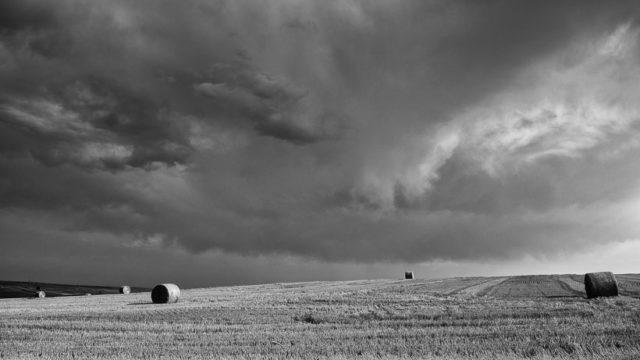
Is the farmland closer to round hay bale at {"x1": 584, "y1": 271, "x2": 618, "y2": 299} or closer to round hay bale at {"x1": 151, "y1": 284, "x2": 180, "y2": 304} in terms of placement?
round hay bale at {"x1": 584, "y1": 271, "x2": 618, "y2": 299}

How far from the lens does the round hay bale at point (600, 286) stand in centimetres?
3162

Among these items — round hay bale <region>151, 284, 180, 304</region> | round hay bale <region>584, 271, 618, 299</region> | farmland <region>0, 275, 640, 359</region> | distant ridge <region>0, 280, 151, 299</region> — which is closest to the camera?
farmland <region>0, 275, 640, 359</region>

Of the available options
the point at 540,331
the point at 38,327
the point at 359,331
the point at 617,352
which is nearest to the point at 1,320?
the point at 38,327

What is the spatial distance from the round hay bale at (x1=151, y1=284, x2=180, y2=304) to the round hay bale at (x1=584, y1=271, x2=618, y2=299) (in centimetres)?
2842

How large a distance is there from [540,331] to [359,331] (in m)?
6.09

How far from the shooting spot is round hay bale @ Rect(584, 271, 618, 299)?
31.6m

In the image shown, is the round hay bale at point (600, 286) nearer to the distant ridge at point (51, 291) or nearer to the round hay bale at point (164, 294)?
the round hay bale at point (164, 294)

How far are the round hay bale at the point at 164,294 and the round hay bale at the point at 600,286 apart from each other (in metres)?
28.4

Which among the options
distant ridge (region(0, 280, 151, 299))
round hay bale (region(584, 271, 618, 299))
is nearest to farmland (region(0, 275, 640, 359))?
round hay bale (region(584, 271, 618, 299))

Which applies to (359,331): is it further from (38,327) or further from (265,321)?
(38,327)

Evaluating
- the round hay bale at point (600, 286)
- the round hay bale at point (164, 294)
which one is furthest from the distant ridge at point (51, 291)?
the round hay bale at point (600, 286)

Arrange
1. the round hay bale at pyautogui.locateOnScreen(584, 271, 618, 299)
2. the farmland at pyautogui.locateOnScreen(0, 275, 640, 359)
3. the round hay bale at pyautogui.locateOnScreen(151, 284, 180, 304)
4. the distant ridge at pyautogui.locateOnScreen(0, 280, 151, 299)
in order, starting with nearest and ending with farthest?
the farmland at pyautogui.locateOnScreen(0, 275, 640, 359), the round hay bale at pyautogui.locateOnScreen(584, 271, 618, 299), the round hay bale at pyautogui.locateOnScreen(151, 284, 180, 304), the distant ridge at pyautogui.locateOnScreen(0, 280, 151, 299)

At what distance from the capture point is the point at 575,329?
17.7 meters

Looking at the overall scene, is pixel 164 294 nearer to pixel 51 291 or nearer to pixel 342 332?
pixel 342 332
